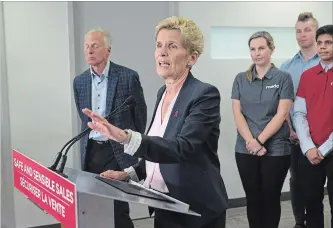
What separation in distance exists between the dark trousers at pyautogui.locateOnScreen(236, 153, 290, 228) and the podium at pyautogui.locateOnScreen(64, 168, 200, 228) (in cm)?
172

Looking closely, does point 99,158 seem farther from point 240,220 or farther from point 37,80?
point 240,220

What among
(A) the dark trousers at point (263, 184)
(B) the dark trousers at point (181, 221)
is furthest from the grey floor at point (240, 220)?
(B) the dark trousers at point (181, 221)

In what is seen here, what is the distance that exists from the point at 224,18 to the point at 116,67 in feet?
4.98

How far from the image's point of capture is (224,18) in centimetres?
387

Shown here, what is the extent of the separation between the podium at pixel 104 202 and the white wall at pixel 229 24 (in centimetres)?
263

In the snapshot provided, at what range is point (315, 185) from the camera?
107 inches

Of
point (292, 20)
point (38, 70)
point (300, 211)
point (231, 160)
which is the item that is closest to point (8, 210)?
point (38, 70)

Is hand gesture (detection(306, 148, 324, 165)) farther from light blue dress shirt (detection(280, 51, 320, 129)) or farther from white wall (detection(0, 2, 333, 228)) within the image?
white wall (detection(0, 2, 333, 228))

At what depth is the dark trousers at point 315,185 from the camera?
2652 mm

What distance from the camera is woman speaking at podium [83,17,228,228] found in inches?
53.6

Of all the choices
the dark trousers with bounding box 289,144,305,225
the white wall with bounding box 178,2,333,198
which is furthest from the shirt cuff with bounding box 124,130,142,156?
the white wall with bounding box 178,2,333,198

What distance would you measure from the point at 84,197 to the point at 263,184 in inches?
75.9

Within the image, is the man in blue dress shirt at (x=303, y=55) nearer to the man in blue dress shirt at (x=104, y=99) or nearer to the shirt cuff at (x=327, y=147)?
the shirt cuff at (x=327, y=147)

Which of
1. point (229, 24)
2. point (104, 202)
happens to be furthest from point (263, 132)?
point (104, 202)
